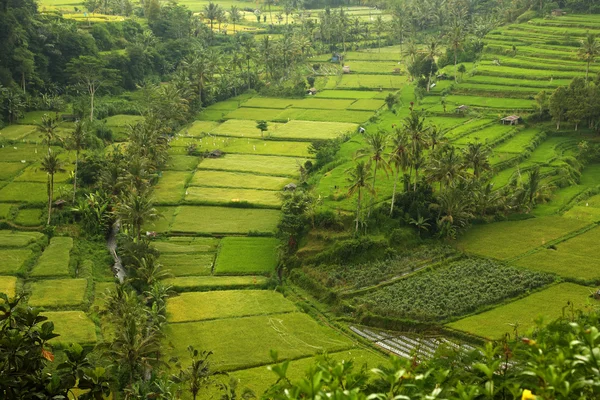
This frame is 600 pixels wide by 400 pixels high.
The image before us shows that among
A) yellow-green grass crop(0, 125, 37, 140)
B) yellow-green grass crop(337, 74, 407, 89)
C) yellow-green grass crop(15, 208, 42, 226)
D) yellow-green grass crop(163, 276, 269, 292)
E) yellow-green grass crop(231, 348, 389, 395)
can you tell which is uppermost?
yellow-green grass crop(337, 74, 407, 89)

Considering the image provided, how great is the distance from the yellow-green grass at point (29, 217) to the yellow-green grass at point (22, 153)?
10069 mm

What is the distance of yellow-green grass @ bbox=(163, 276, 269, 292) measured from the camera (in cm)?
4147

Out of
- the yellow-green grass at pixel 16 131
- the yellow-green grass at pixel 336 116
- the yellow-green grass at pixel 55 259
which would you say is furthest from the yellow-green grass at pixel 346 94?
the yellow-green grass at pixel 55 259

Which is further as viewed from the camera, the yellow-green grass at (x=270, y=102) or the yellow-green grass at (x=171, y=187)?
the yellow-green grass at (x=270, y=102)

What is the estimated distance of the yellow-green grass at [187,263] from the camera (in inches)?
1711

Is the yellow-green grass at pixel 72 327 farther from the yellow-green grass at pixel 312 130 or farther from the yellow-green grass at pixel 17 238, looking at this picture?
the yellow-green grass at pixel 312 130

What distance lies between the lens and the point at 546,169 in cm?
5466

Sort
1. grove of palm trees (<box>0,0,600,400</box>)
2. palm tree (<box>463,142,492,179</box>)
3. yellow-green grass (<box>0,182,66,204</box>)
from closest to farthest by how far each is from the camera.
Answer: grove of palm trees (<box>0,0,600,400</box>)
palm tree (<box>463,142,492,179</box>)
yellow-green grass (<box>0,182,66,204</box>)

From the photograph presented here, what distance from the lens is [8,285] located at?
39.6 meters

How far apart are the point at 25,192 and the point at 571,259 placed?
118ft

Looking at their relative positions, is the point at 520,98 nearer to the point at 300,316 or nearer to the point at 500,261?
the point at 500,261

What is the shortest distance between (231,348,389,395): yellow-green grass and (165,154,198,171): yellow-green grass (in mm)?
28649

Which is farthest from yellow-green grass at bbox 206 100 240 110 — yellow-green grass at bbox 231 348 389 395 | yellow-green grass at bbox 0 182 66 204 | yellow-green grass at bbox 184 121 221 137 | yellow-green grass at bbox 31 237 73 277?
yellow-green grass at bbox 231 348 389 395

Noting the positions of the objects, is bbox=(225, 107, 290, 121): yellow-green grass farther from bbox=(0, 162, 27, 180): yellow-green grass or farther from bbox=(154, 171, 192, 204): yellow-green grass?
bbox=(0, 162, 27, 180): yellow-green grass
